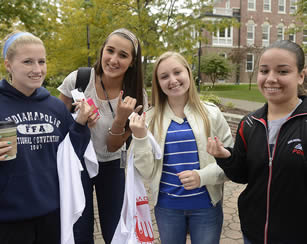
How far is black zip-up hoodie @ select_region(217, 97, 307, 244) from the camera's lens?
1.69m

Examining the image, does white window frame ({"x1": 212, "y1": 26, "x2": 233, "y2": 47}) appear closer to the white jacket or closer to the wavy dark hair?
the white jacket

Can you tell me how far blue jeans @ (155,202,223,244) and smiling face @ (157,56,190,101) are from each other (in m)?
0.93

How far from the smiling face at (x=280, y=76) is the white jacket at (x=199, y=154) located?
584 mm

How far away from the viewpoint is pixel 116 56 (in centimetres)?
251

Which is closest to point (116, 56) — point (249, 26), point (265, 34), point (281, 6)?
point (249, 26)

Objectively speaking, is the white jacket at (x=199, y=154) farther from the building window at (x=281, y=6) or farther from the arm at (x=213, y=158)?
the building window at (x=281, y=6)

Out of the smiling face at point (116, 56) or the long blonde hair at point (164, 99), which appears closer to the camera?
the long blonde hair at point (164, 99)

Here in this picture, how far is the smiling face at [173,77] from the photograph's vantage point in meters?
2.31

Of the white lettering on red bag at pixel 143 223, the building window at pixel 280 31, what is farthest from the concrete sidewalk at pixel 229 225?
the building window at pixel 280 31

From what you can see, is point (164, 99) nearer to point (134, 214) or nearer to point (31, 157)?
point (134, 214)

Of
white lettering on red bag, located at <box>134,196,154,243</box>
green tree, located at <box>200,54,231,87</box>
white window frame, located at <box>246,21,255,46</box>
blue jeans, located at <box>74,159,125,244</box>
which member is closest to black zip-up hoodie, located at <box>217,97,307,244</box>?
white lettering on red bag, located at <box>134,196,154,243</box>

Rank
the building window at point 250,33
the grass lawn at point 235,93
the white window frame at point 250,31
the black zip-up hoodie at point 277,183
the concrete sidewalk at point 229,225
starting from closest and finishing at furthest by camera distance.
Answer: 1. the black zip-up hoodie at point 277,183
2. the concrete sidewalk at point 229,225
3. the grass lawn at point 235,93
4. the white window frame at point 250,31
5. the building window at point 250,33

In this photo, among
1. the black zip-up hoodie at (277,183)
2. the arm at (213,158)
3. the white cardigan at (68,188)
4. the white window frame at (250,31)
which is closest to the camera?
the black zip-up hoodie at (277,183)

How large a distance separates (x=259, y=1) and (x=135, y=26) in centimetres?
3775
